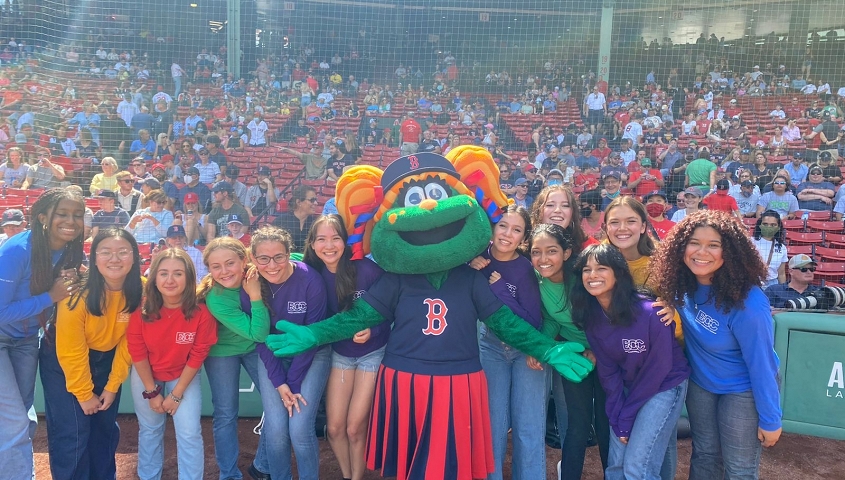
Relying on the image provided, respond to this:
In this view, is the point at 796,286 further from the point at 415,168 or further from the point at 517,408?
the point at 415,168

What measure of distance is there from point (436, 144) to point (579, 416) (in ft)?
24.8

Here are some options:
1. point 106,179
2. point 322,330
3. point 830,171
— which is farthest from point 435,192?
point 830,171

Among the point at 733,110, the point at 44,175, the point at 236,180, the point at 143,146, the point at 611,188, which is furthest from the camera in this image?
the point at 733,110

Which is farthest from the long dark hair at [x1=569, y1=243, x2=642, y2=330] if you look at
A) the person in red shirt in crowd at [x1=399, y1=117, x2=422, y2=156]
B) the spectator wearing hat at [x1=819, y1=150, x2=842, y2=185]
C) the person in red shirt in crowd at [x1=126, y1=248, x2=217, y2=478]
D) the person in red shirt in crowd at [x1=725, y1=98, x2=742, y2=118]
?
the person in red shirt in crowd at [x1=725, y1=98, x2=742, y2=118]

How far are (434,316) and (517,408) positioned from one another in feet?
2.00

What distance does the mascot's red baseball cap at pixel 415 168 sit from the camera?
9.47ft

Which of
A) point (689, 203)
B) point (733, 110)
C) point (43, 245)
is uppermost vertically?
point (733, 110)

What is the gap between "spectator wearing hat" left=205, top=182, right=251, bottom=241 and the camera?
237 inches

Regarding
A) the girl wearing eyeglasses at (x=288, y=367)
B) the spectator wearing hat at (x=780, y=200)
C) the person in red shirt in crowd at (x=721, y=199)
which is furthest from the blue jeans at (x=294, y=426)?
the spectator wearing hat at (x=780, y=200)

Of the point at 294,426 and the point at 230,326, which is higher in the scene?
the point at 230,326

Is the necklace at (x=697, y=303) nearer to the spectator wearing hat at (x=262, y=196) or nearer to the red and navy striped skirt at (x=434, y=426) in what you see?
the red and navy striped skirt at (x=434, y=426)

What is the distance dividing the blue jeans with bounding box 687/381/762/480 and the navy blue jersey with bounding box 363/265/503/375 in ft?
3.04

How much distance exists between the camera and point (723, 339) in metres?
2.54

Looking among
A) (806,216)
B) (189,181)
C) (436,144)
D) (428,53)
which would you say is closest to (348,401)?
(189,181)
